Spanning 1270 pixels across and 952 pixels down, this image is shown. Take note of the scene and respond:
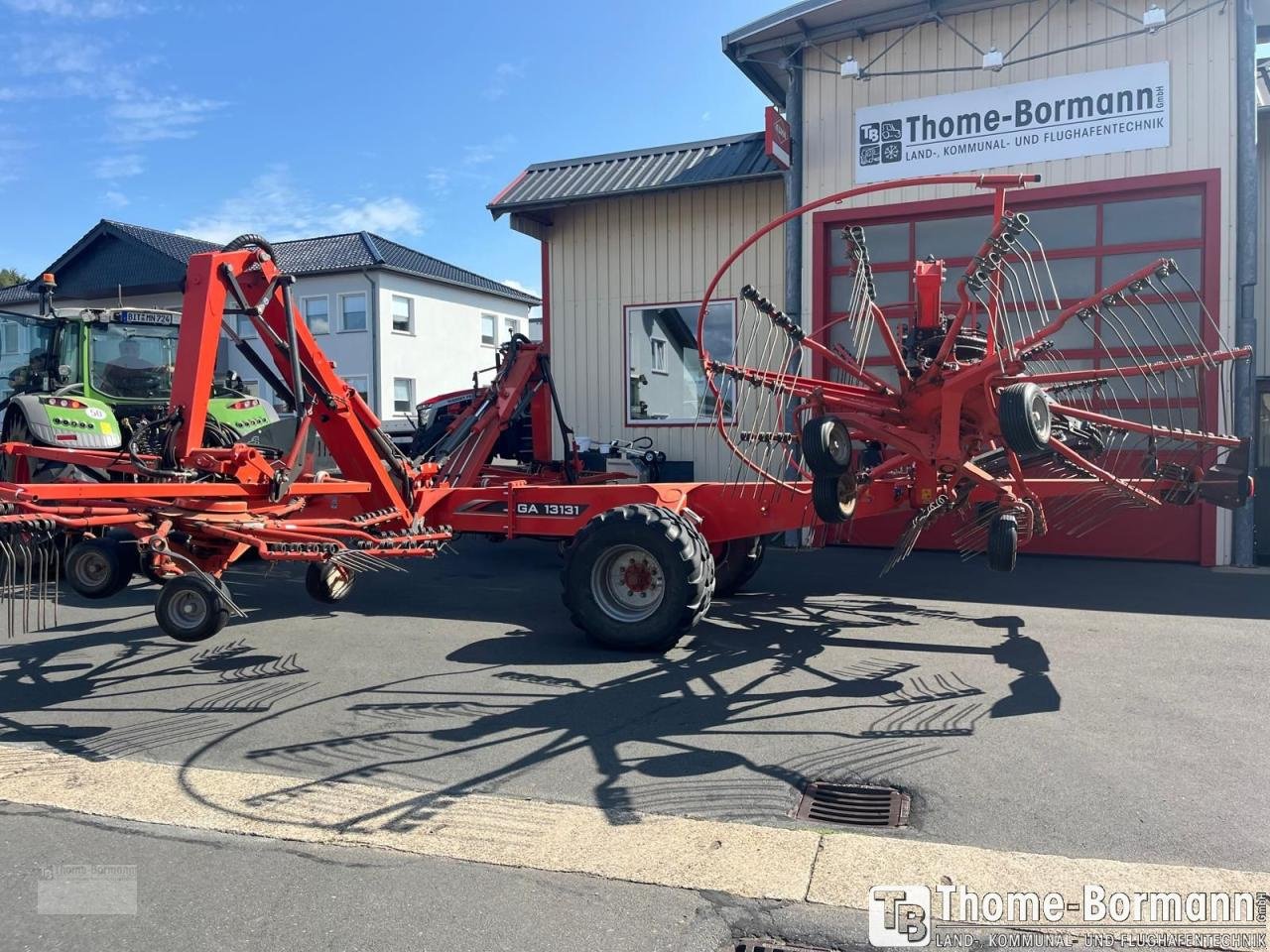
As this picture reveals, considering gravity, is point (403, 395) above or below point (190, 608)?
above

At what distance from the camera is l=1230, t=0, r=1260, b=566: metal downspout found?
10.2 m

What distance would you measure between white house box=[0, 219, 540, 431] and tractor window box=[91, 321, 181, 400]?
1795 cm

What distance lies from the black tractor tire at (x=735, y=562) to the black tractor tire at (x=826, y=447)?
7.64ft

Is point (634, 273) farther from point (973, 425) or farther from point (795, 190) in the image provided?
point (973, 425)

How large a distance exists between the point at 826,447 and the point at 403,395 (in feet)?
90.1

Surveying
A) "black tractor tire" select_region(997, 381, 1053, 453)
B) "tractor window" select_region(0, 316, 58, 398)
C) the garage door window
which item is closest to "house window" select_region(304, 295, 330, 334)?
"tractor window" select_region(0, 316, 58, 398)

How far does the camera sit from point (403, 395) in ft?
105

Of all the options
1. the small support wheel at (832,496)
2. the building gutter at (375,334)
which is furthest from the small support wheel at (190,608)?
the building gutter at (375,334)

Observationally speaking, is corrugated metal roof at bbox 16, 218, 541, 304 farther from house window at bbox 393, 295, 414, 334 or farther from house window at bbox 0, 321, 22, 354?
house window at bbox 0, 321, 22, 354

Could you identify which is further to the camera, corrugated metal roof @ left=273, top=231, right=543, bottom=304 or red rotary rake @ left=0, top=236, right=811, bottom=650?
corrugated metal roof @ left=273, top=231, right=543, bottom=304

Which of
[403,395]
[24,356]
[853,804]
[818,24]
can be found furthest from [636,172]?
[403,395]

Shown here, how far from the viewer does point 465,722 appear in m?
5.34

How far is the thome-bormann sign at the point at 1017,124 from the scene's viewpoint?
10625 millimetres

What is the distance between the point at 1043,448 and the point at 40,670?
6.67 metres
